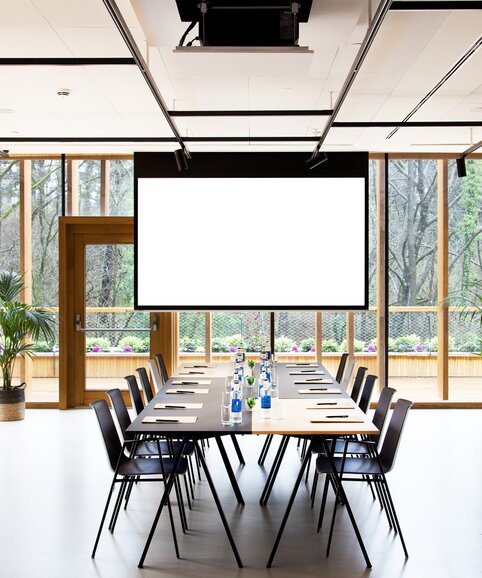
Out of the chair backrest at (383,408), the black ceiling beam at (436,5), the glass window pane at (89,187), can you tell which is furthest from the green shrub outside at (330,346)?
the black ceiling beam at (436,5)

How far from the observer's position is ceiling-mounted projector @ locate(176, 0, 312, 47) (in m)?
4.96

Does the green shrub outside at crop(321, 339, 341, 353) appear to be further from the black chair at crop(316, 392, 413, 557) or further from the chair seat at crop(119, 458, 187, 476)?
the chair seat at crop(119, 458, 187, 476)

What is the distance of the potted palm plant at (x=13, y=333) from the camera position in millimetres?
9633

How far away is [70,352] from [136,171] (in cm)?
270

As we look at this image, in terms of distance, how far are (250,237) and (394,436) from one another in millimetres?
4790

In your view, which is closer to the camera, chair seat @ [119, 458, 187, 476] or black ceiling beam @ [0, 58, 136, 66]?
chair seat @ [119, 458, 187, 476]

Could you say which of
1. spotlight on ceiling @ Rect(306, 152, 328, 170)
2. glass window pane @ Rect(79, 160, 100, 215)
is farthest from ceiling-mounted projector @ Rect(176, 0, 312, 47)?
glass window pane @ Rect(79, 160, 100, 215)

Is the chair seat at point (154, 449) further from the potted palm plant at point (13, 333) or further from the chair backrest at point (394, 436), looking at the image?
the potted palm plant at point (13, 333)

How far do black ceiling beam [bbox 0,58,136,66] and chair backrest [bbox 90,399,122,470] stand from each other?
101 inches

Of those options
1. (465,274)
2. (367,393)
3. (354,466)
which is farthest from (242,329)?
(354,466)

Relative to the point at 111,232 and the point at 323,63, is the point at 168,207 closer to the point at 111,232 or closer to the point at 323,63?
the point at 111,232

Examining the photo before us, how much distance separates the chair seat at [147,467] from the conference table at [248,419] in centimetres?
18

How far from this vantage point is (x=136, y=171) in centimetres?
955

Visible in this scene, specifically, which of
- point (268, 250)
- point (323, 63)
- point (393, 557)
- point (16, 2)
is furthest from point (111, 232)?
point (393, 557)
